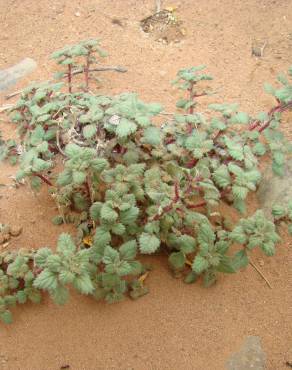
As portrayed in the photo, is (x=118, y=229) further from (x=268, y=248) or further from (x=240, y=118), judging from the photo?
(x=240, y=118)

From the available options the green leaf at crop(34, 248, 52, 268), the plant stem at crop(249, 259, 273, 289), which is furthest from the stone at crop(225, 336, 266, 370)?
the green leaf at crop(34, 248, 52, 268)

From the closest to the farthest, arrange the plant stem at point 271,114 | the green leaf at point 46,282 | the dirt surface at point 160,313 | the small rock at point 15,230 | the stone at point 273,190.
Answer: the green leaf at point 46,282
the dirt surface at point 160,313
the small rock at point 15,230
the stone at point 273,190
the plant stem at point 271,114

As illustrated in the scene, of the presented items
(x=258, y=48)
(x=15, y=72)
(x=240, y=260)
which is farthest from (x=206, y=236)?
(x=15, y=72)

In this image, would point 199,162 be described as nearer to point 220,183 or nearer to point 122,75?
point 220,183

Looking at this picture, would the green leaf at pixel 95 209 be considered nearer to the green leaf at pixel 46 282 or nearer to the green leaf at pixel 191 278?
the green leaf at pixel 46 282

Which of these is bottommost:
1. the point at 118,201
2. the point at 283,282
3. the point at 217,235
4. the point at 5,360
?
the point at 5,360

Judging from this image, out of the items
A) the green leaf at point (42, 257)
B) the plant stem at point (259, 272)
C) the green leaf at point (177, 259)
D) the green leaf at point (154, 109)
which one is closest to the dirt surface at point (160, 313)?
the plant stem at point (259, 272)

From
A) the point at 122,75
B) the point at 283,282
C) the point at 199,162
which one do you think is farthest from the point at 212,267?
the point at 122,75
